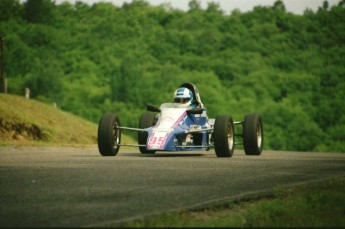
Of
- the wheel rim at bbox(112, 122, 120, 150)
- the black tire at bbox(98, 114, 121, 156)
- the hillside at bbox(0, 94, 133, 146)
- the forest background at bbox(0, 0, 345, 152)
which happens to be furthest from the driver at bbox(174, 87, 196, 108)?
the forest background at bbox(0, 0, 345, 152)

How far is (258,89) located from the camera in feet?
392

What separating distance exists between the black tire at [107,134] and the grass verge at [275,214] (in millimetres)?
8886

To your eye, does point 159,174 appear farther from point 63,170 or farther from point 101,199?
point 101,199

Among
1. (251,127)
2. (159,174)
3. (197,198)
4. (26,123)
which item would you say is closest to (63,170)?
(159,174)

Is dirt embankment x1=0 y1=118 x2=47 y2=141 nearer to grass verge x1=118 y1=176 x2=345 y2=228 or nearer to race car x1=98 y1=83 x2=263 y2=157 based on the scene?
race car x1=98 y1=83 x2=263 y2=157

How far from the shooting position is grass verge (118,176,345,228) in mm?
7434

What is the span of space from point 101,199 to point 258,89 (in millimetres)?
111360

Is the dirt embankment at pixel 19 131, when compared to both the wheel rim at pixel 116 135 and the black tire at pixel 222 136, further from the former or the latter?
the black tire at pixel 222 136

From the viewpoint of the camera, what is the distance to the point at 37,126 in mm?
35031

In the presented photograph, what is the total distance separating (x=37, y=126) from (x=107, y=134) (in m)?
16.8

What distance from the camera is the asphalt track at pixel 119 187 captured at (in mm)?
7911

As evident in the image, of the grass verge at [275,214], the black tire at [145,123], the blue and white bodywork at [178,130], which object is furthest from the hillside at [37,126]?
the grass verge at [275,214]

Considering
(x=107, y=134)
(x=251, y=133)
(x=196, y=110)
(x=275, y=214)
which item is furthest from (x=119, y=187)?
(x=251, y=133)

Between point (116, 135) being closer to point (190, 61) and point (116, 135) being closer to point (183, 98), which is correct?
point (183, 98)
